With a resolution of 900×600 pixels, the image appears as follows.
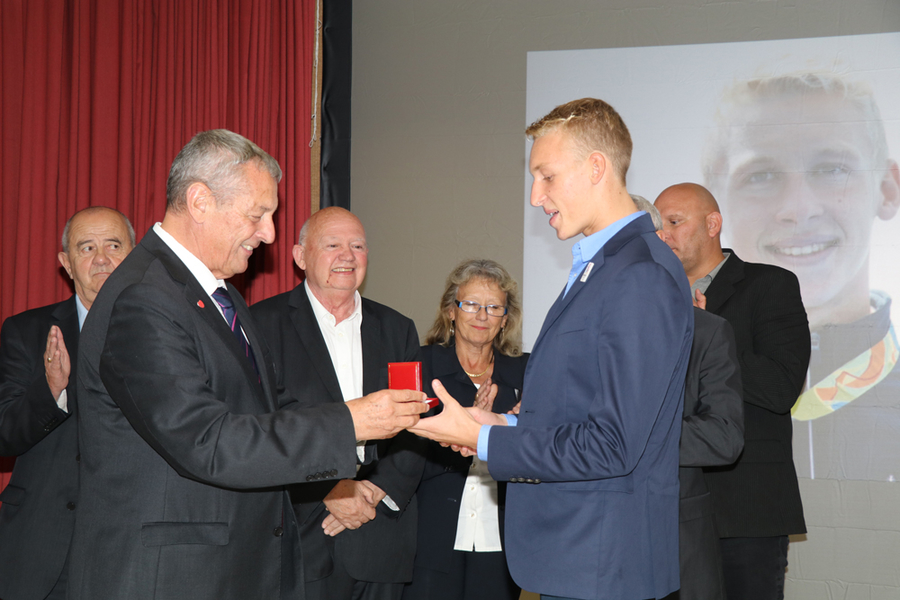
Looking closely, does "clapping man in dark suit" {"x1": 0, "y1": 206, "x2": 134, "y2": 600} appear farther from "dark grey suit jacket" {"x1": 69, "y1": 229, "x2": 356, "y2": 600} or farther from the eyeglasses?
the eyeglasses

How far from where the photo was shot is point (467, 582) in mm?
2785

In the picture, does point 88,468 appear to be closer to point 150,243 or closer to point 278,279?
point 150,243

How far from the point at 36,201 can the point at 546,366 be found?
3185mm

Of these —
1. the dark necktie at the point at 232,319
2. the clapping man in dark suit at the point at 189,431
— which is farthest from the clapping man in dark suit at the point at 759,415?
the dark necktie at the point at 232,319

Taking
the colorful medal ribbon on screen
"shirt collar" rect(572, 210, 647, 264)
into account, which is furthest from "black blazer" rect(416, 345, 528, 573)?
the colorful medal ribbon on screen

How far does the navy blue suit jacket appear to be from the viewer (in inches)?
58.1

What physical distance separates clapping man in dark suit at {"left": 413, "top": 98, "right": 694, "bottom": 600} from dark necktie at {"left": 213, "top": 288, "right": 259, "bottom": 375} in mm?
555

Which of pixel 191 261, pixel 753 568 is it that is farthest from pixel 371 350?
pixel 753 568

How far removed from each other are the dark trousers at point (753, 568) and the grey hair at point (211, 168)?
2306 mm

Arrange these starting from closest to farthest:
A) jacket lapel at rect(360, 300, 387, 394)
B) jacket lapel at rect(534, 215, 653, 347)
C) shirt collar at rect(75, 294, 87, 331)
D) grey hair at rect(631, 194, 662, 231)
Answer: jacket lapel at rect(534, 215, 653, 347), grey hair at rect(631, 194, 662, 231), shirt collar at rect(75, 294, 87, 331), jacket lapel at rect(360, 300, 387, 394)

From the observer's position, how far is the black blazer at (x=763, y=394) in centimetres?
276

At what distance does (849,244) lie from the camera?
3.80 metres

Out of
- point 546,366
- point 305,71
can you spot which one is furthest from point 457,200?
point 546,366

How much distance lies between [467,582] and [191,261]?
1.72 meters
